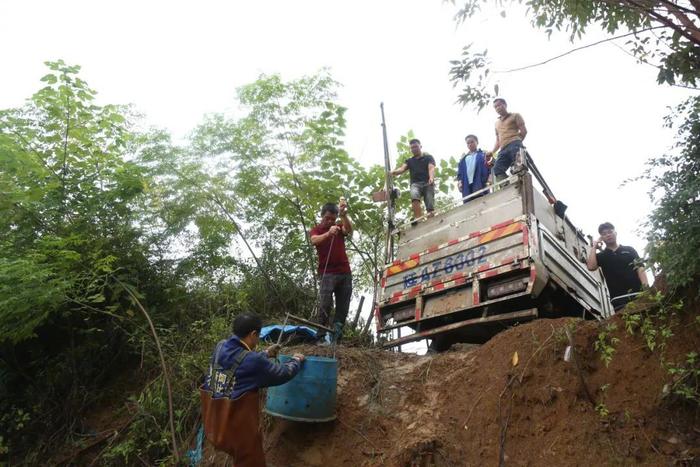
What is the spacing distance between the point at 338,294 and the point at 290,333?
0.87 m

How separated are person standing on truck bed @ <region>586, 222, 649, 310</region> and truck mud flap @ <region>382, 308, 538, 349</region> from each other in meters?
1.17

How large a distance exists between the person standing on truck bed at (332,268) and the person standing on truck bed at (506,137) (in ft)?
7.88

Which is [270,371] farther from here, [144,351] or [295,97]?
[295,97]

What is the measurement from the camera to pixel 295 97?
356 inches

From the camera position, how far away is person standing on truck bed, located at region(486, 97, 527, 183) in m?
7.06

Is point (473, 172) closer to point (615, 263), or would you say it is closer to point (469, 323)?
point (615, 263)

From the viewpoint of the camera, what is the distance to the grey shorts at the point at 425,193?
7879 mm

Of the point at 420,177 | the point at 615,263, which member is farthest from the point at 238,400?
the point at 420,177

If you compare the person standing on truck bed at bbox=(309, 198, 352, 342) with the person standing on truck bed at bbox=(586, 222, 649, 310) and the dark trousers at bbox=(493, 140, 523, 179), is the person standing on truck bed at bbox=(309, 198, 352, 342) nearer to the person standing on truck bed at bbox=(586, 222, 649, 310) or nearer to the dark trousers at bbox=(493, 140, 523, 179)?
the dark trousers at bbox=(493, 140, 523, 179)

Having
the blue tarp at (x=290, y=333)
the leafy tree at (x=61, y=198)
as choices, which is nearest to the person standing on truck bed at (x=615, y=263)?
the blue tarp at (x=290, y=333)

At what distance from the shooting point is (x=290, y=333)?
5.80m

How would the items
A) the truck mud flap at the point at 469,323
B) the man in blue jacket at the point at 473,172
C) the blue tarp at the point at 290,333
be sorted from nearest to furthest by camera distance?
the truck mud flap at the point at 469,323
the blue tarp at the point at 290,333
the man in blue jacket at the point at 473,172

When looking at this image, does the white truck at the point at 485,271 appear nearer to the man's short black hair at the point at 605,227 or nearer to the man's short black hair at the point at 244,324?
the man's short black hair at the point at 605,227

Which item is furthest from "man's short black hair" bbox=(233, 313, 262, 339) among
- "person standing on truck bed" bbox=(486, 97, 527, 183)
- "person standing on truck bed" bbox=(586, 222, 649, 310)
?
"person standing on truck bed" bbox=(486, 97, 527, 183)
